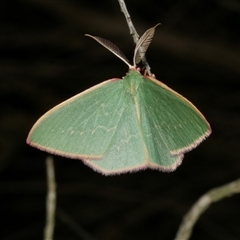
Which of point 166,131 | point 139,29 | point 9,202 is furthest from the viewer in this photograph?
point 9,202

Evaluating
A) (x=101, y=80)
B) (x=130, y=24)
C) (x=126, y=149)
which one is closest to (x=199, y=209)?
(x=126, y=149)

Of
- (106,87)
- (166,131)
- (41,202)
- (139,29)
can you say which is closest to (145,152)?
(166,131)

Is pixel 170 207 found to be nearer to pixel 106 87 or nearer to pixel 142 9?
pixel 142 9

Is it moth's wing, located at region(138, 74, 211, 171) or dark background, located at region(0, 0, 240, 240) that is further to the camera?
dark background, located at region(0, 0, 240, 240)

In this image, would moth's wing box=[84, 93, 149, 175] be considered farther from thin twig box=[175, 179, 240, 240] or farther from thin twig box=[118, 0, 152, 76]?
thin twig box=[175, 179, 240, 240]

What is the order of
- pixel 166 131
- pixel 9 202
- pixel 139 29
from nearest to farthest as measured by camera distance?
pixel 166 131, pixel 139 29, pixel 9 202

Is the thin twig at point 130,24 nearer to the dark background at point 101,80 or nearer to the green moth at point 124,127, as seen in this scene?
the green moth at point 124,127

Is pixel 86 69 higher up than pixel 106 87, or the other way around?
pixel 106 87

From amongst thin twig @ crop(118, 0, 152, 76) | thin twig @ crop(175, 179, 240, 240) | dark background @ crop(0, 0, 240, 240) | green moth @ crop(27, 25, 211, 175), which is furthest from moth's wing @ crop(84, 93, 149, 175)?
dark background @ crop(0, 0, 240, 240)
